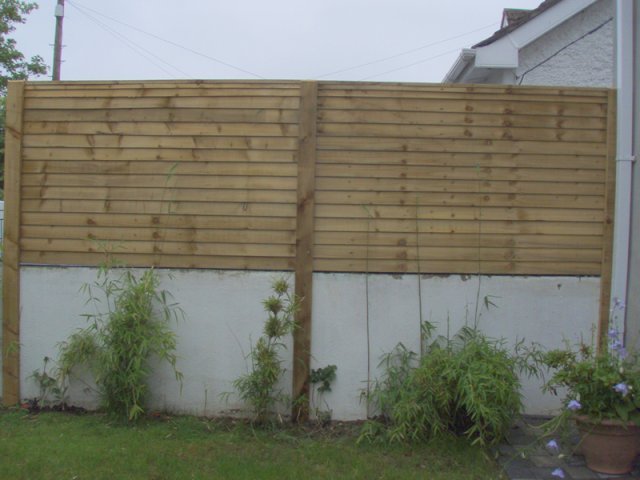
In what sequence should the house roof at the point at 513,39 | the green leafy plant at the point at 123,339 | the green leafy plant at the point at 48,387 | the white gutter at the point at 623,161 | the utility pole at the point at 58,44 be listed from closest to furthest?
1. the green leafy plant at the point at 123,339
2. the white gutter at the point at 623,161
3. the green leafy plant at the point at 48,387
4. the house roof at the point at 513,39
5. the utility pole at the point at 58,44

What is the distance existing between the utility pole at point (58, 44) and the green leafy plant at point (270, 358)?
11.2m

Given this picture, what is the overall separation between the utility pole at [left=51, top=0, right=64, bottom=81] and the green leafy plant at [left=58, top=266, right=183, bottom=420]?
10.4 m

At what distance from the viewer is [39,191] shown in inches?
160

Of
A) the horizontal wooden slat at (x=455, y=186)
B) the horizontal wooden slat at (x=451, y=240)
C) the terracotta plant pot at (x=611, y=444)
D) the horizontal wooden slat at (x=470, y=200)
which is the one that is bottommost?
the terracotta plant pot at (x=611, y=444)

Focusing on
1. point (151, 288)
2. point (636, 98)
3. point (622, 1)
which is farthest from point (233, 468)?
point (622, 1)

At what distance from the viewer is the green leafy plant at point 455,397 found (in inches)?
132

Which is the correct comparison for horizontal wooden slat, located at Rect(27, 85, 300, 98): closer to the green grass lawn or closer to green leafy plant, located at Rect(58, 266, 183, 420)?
green leafy plant, located at Rect(58, 266, 183, 420)

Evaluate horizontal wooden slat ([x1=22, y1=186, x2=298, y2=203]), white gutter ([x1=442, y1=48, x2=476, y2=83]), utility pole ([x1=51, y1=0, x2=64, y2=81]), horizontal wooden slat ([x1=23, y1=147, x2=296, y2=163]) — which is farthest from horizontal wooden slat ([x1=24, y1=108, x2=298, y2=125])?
utility pole ([x1=51, y1=0, x2=64, y2=81])

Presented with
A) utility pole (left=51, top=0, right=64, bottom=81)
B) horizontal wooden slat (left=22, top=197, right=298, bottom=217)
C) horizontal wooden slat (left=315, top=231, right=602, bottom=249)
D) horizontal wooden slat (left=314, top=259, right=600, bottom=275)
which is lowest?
horizontal wooden slat (left=314, top=259, right=600, bottom=275)

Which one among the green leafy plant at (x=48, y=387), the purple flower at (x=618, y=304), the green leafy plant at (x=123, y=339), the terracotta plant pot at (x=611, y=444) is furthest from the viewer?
the green leafy plant at (x=48, y=387)

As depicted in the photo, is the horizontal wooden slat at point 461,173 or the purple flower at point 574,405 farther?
the horizontal wooden slat at point 461,173

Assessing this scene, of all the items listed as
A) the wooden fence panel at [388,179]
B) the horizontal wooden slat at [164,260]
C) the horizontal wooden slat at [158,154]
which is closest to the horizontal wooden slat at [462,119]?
the wooden fence panel at [388,179]

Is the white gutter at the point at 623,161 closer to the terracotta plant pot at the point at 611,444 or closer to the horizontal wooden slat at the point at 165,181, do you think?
the terracotta plant pot at the point at 611,444

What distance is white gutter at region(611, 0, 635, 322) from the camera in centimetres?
379
